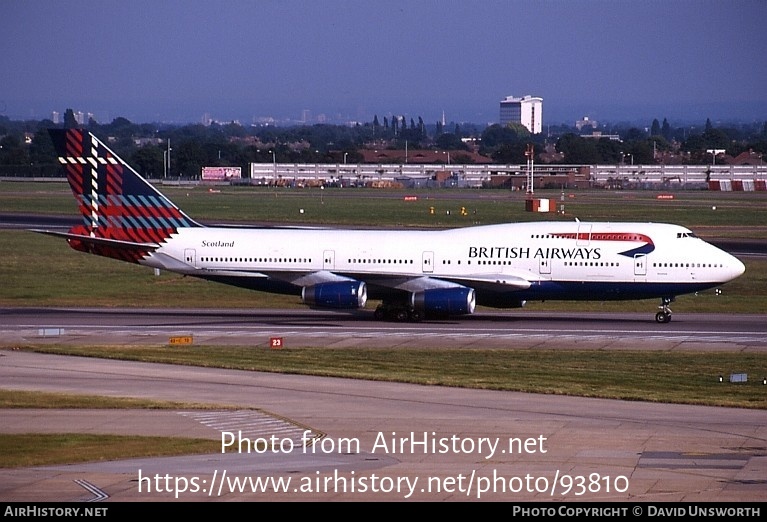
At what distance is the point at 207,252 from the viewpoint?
51312 mm

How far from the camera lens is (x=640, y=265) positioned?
49062 mm

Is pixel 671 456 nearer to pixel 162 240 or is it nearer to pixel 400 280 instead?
pixel 400 280

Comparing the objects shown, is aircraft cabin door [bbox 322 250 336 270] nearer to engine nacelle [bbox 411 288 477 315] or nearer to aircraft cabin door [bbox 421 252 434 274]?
aircraft cabin door [bbox 421 252 434 274]

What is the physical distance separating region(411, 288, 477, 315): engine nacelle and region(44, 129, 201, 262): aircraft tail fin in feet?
36.0

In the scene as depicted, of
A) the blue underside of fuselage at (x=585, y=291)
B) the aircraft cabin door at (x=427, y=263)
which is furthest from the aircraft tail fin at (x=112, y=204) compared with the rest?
the aircraft cabin door at (x=427, y=263)

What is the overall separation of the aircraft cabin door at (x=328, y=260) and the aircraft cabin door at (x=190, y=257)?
5.56 metres

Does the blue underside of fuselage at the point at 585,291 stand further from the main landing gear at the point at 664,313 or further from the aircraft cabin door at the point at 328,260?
the aircraft cabin door at the point at 328,260

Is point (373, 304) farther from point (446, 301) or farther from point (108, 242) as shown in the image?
point (108, 242)

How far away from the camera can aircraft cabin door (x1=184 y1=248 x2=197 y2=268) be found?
51.5 m

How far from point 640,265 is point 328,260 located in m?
12.8

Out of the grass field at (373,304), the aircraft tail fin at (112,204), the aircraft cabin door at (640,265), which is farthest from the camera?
the aircraft tail fin at (112,204)

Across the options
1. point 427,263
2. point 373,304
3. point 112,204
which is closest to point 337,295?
point 427,263

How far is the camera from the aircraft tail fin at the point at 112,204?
52156mm
